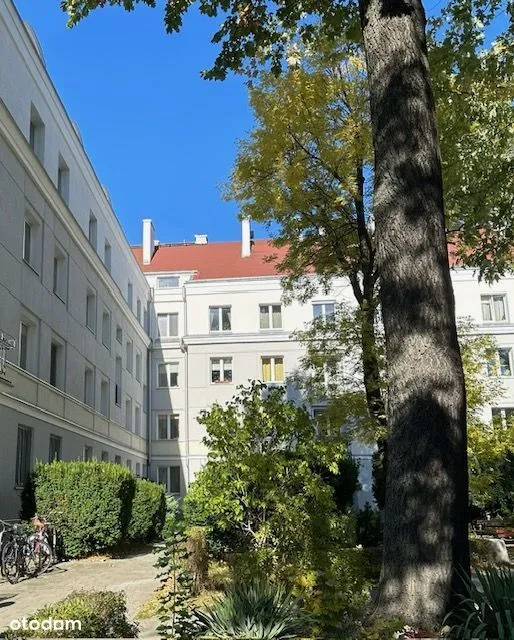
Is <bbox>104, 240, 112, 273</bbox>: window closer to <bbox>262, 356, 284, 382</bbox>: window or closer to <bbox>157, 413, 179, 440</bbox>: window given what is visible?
<bbox>262, 356, 284, 382</bbox>: window

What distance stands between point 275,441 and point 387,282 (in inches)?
210

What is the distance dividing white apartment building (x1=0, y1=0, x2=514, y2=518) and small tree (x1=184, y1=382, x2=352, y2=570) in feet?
25.7

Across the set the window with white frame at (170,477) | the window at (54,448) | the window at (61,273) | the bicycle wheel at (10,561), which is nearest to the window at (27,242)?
the window at (61,273)

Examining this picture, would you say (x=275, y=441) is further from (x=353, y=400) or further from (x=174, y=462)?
(x=174, y=462)

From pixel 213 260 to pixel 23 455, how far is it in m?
28.3

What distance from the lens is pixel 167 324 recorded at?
143ft

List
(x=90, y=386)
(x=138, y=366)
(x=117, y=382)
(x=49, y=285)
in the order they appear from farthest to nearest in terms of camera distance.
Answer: (x=138, y=366) → (x=117, y=382) → (x=90, y=386) → (x=49, y=285)

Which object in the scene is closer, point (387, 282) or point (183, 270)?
point (387, 282)

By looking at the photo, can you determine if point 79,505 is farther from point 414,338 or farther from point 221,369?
point 221,369

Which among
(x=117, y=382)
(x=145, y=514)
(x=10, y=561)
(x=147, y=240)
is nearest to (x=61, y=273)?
(x=145, y=514)

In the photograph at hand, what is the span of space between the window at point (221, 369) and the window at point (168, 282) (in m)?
7.02

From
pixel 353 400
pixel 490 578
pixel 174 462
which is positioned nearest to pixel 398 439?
pixel 490 578

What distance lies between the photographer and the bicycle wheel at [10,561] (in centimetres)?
1314

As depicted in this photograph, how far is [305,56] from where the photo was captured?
15.7 metres
